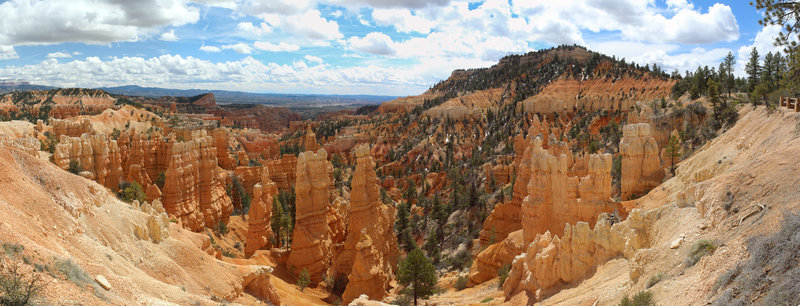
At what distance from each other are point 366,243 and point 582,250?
13897 mm

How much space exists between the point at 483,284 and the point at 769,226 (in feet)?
60.8

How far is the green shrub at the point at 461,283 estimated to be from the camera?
29431 millimetres

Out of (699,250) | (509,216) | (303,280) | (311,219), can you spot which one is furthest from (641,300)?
(509,216)

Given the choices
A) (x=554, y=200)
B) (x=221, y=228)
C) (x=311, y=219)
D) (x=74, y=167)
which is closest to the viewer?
(x=554, y=200)

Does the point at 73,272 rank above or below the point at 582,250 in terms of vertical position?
above

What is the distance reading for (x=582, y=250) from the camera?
16.2 meters

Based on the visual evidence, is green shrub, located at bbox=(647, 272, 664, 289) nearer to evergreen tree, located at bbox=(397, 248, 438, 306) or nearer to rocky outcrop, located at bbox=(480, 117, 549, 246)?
evergreen tree, located at bbox=(397, 248, 438, 306)

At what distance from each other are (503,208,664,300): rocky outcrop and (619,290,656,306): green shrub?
11.1 feet

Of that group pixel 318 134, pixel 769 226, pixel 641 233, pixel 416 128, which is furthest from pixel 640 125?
pixel 318 134

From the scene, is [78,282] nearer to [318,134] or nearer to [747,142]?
[747,142]

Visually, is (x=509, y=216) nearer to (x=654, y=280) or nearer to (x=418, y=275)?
(x=418, y=275)

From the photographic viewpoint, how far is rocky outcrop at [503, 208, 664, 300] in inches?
581

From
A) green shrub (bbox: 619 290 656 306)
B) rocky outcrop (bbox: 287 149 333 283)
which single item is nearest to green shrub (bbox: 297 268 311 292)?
rocky outcrop (bbox: 287 149 333 283)

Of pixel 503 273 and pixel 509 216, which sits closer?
pixel 503 273
